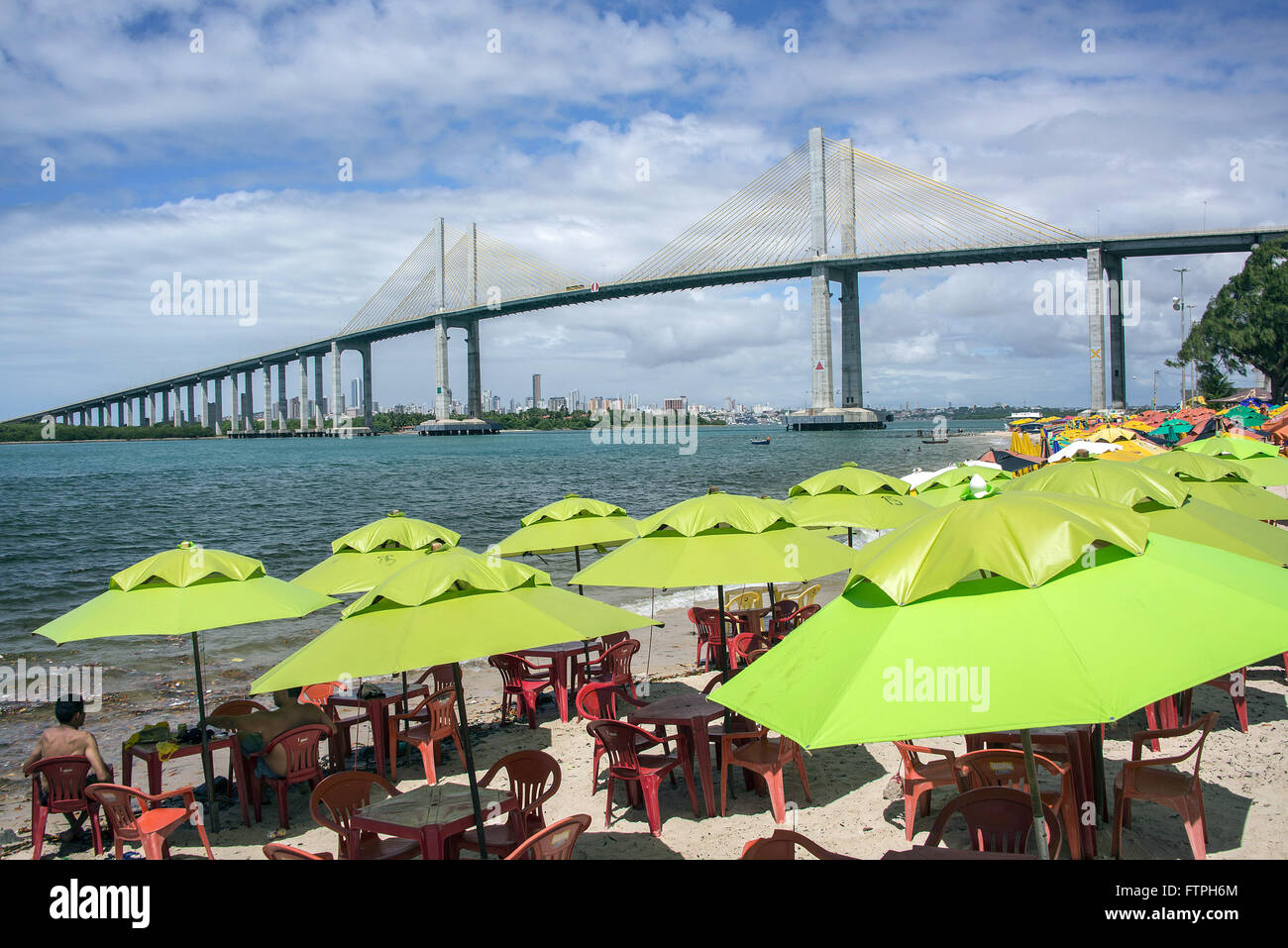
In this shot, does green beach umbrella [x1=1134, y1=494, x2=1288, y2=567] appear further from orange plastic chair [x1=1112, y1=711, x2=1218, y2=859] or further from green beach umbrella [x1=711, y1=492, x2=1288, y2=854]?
green beach umbrella [x1=711, y1=492, x2=1288, y2=854]

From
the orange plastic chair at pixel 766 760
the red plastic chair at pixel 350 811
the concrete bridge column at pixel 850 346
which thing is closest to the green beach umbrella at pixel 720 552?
the orange plastic chair at pixel 766 760

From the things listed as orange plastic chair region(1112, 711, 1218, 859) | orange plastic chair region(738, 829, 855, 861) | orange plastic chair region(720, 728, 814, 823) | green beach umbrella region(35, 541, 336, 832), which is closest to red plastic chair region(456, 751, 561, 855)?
orange plastic chair region(720, 728, 814, 823)

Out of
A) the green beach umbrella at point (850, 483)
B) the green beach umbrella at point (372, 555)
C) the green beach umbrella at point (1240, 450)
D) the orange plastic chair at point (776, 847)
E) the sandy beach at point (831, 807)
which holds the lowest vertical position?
the sandy beach at point (831, 807)

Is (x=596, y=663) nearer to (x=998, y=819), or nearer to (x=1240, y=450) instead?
(x=998, y=819)

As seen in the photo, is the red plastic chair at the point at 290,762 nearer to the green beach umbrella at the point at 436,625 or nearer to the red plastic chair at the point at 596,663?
the green beach umbrella at the point at 436,625
